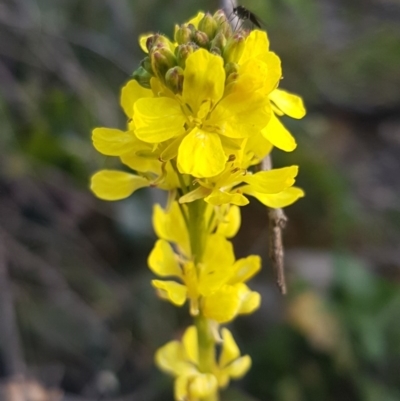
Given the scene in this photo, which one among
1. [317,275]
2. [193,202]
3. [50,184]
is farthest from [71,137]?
[193,202]

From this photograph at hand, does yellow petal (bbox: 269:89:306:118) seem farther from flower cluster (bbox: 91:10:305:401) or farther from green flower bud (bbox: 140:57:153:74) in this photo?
green flower bud (bbox: 140:57:153:74)

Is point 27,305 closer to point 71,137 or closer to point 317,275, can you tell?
point 71,137

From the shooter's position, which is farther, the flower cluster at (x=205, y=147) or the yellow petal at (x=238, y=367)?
the yellow petal at (x=238, y=367)

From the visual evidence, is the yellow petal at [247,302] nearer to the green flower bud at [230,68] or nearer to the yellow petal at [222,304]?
the yellow petal at [222,304]

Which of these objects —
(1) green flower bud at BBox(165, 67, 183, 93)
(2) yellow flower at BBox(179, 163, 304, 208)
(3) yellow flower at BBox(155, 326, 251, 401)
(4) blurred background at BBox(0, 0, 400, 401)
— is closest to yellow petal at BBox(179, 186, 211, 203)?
(2) yellow flower at BBox(179, 163, 304, 208)

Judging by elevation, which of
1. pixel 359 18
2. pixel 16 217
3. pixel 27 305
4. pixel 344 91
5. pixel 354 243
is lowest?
pixel 27 305

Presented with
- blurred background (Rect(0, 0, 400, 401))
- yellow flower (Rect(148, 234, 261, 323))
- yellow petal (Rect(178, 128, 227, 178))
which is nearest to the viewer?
yellow petal (Rect(178, 128, 227, 178))

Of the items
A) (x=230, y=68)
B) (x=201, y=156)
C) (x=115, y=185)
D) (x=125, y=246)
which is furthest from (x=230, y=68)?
(x=125, y=246)

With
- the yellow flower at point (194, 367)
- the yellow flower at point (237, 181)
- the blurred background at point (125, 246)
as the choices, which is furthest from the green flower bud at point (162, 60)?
the blurred background at point (125, 246)
